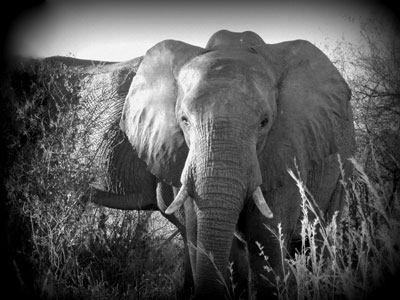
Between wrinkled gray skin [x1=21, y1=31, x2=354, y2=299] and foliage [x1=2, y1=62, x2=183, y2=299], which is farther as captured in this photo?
foliage [x1=2, y1=62, x2=183, y2=299]

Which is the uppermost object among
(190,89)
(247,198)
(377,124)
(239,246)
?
(377,124)

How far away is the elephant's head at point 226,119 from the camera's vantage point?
163 inches

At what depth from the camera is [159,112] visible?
193 inches

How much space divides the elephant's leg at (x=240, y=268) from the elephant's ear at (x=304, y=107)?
2.43ft

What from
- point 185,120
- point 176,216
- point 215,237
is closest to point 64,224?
point 176,216

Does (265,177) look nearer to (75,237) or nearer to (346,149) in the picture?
(346,149)

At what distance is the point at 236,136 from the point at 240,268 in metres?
1.50

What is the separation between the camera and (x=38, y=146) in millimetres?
5266

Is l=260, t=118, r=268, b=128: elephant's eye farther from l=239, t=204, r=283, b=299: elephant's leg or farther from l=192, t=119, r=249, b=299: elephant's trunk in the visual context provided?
l=239, t=204, r=283, b=299: elephant's leg

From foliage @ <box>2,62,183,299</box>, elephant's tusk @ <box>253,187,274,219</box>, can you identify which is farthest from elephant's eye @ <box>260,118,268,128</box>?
foliage @ <box>2,62,183,299</box>

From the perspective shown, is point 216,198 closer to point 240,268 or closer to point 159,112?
point 159,112

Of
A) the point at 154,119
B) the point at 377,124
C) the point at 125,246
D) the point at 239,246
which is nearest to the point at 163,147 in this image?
the point at 154,119

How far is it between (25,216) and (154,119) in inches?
59.1

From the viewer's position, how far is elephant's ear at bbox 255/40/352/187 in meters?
4.70
